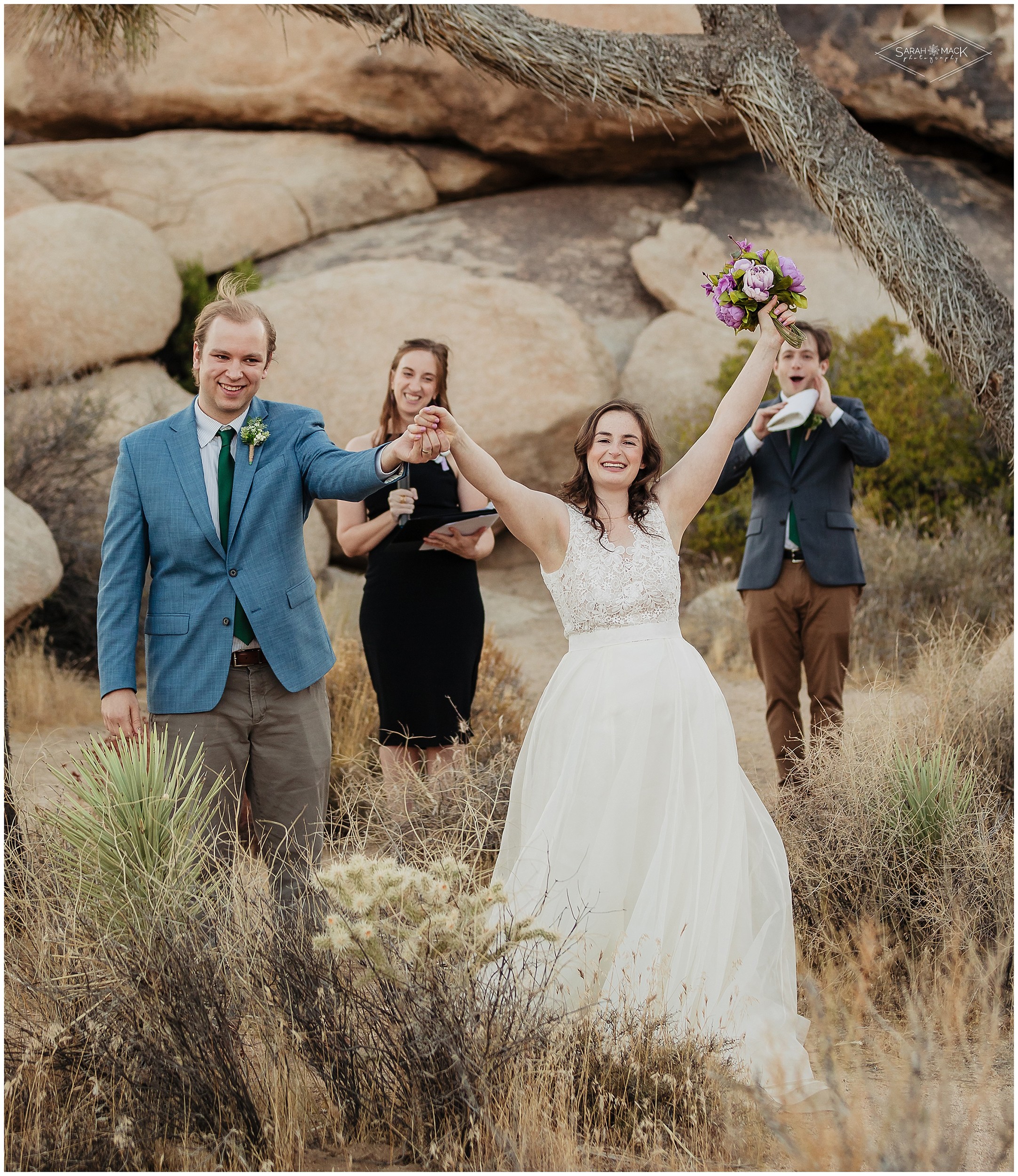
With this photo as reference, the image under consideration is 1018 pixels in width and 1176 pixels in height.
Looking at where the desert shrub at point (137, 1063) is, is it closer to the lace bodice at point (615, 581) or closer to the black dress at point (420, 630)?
the lace bodice at point (615, 581)

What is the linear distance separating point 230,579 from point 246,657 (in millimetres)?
250

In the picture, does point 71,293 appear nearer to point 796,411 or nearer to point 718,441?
point 796,411

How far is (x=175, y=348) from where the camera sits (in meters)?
11.4

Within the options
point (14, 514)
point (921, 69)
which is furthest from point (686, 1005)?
point (921, 69)

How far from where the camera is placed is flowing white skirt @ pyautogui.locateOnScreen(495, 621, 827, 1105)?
3.20 metres

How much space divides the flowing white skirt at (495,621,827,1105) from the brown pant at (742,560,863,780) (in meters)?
Answer: 1.69

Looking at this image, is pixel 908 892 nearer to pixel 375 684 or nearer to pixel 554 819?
pixel 554 819

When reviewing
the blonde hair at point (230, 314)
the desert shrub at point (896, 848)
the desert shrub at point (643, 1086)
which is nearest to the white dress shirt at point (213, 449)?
the blonde hair at point (230, 314)

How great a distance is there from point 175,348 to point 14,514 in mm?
4864

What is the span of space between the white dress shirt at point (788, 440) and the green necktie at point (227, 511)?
2.59 metres

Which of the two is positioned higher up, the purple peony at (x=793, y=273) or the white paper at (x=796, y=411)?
the purple peony at (x=793, y=273)

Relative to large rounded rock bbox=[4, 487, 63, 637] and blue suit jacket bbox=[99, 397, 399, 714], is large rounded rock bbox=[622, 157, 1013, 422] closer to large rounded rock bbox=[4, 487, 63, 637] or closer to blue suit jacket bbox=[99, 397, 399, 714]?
large rounded rock bbox=[4, 487, 63, 637]

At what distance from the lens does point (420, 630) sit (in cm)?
455

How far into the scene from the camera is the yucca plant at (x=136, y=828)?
10.4 feet
